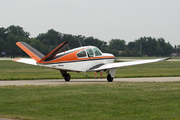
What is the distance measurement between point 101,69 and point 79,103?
11287 millimetres

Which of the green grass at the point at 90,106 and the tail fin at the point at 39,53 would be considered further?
the tail fin at the point at 39,53

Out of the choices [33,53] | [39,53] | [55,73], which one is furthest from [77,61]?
[55,73]

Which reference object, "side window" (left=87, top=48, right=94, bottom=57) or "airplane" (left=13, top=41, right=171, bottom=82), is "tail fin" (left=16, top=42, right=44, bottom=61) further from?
"side window" (left=87, top=48, right=94, bottom=57)

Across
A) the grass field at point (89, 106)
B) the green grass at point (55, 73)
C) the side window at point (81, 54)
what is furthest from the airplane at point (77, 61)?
the grass field at point (89, 106)

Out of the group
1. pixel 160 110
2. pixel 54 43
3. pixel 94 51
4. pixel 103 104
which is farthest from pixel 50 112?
pixel 54 43

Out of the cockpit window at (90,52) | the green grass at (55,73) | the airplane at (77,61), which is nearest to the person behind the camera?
the airplane at (77,61)

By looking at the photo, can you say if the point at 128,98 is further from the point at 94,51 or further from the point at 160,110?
the point at 94,51

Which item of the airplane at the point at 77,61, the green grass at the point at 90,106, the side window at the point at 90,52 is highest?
the side window at the point at 90,52

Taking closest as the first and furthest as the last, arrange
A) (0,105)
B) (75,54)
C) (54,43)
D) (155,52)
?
(0,105) < (75,54) < (54,43) < (155,52)

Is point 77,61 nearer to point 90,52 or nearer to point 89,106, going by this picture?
point 90,52

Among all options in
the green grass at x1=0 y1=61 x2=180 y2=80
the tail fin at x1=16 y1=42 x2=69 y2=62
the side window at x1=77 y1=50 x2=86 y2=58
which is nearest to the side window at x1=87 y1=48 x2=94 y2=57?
the side window at x1=77 y1=50 x2=86 y2=58

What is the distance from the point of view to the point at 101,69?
22.9 m

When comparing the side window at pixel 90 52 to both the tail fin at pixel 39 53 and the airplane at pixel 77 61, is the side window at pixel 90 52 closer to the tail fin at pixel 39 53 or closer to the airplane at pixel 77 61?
the airplane at pixel 77 61

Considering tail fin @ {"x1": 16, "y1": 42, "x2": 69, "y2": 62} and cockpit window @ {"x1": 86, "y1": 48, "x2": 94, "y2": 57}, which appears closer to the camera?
tail fin @ {"x1": 16, "y1": 42, "x2": 69, "y2": 62}
